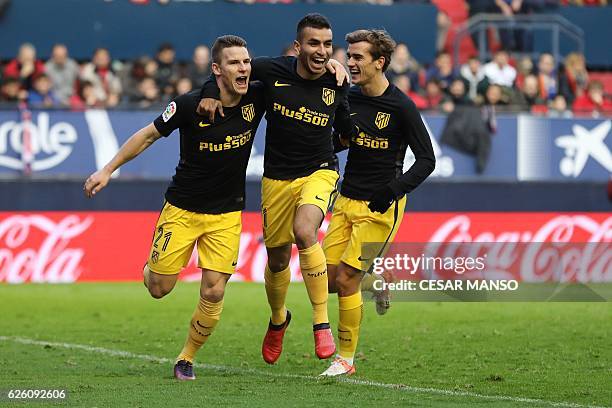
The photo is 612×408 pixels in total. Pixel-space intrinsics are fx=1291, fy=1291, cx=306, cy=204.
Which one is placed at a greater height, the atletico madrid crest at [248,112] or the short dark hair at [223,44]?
the short dark hair at [223,44]

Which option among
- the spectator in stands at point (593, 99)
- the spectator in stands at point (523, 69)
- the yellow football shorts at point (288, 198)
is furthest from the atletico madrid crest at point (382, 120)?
the spectator in stands at point (593, 99)

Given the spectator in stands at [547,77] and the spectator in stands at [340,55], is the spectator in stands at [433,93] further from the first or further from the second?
the spectator in stands at [547,77]

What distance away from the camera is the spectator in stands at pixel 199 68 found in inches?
784

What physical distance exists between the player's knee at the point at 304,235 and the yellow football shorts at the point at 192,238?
0.49 metres

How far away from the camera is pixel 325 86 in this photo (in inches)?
373

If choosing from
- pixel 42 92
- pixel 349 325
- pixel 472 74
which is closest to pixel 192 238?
pixel 349 325

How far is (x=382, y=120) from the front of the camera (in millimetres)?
9500

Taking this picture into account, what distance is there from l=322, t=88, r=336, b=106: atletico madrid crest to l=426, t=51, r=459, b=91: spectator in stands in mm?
11374

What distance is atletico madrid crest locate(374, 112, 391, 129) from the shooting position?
374 inches

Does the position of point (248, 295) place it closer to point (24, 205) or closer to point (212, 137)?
point (24, 205)

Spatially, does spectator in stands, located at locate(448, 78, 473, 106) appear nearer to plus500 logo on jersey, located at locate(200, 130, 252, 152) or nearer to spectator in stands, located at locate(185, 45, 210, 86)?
spectator in stands, located at locate(185, 45, 210, 86)

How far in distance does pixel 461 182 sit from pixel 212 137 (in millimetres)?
10099

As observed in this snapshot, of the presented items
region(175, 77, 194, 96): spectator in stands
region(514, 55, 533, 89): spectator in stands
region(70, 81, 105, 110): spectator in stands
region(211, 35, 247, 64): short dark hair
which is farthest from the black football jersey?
region(514, 55, 533, 89): spectator in stands

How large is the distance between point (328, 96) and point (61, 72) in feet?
36.9
